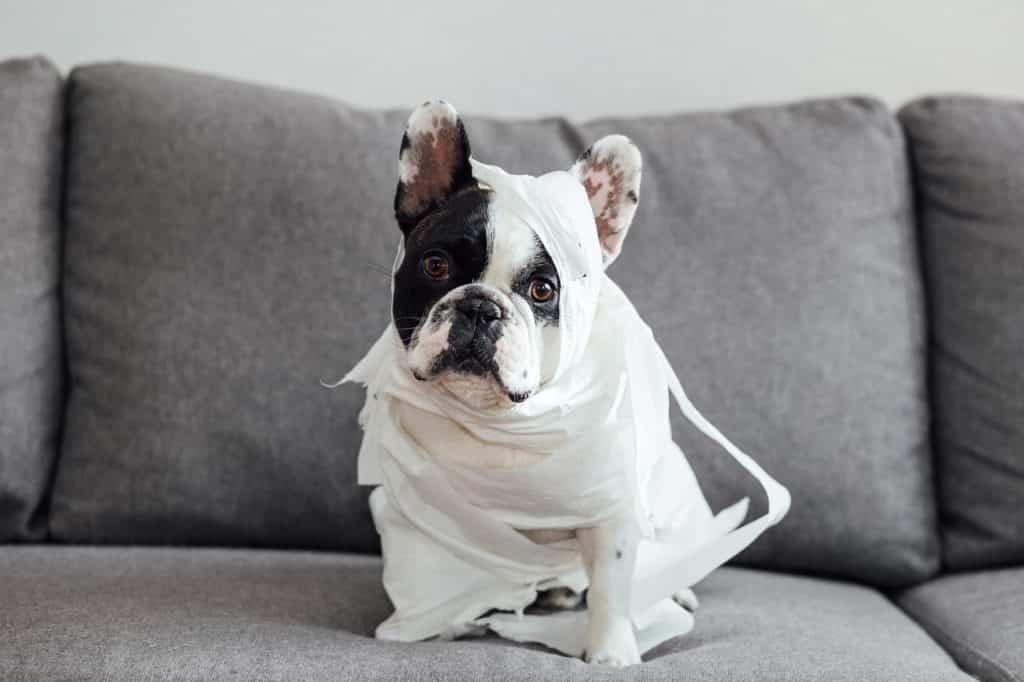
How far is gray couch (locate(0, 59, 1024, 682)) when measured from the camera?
1.62 m

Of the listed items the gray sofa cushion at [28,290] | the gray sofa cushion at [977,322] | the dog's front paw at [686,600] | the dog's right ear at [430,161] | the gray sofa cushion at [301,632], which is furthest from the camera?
the gray sofa cushion at [977,322]

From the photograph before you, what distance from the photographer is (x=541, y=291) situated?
3.85 feet

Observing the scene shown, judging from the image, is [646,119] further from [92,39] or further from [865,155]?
[92,39]

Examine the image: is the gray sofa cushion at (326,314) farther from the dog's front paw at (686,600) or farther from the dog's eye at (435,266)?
the dog's eye at (435,266)

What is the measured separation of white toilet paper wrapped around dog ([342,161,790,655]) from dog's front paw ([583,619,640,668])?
5cm

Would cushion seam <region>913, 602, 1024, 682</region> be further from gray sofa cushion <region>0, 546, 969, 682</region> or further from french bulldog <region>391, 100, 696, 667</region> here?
french bulldog <region>391, 100, 696, 667</region>

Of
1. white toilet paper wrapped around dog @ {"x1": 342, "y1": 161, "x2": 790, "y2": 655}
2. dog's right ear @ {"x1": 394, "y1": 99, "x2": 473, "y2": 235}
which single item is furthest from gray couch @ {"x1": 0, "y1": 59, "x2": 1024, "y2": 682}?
dog's right ear @ {"x1": 394, "y1": 99, "x2": 473, "y2": 235}

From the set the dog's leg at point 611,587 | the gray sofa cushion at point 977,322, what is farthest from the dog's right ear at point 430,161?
the gray sofa cushion at point 977,322

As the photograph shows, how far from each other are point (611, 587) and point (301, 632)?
33 centimetres

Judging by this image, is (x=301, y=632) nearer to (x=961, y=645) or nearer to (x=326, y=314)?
(x=326, y=314)

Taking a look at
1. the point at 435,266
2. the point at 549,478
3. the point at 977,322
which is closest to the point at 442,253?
the point at 435,266

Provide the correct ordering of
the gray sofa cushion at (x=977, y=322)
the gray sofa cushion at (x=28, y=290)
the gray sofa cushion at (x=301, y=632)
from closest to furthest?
the gray sofa cushion at (x=301, y=632) < the gray sofa cushion at (x=28, y=290) < the gray sofa cushion at (x=977, y=322)

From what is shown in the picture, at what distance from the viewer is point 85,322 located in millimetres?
1672

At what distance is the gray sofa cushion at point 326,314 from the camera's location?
1627mm
